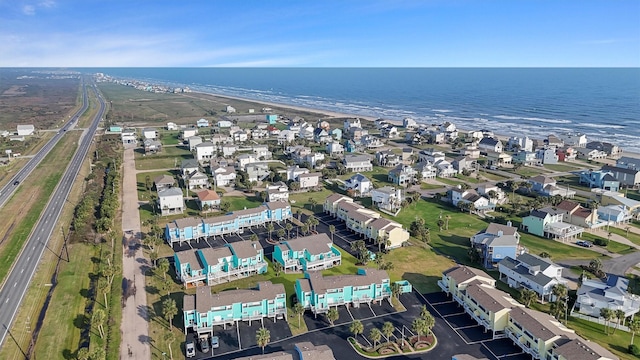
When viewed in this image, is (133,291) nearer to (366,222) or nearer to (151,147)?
(366,222)

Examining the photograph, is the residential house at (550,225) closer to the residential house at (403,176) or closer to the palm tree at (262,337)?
the residential house at (403,176)

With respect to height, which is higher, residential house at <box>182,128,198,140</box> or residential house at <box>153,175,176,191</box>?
residential house at <box>182,128,198,140</box>

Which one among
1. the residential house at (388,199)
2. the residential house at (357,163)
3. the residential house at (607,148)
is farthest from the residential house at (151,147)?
the residential house at (607,148)

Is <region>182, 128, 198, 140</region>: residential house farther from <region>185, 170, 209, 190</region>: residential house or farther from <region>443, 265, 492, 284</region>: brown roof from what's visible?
<region>443, 265, 492, 284</region>: brown roof

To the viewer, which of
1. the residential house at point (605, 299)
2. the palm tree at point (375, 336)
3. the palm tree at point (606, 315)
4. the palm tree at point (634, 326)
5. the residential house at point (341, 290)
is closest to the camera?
the palm tree at point (375, 336)

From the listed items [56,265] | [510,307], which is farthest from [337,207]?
[56,265]

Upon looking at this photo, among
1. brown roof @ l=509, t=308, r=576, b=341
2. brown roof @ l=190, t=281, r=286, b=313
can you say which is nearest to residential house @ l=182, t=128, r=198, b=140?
brown roof @ l=190, t=281, r=286, b=313
